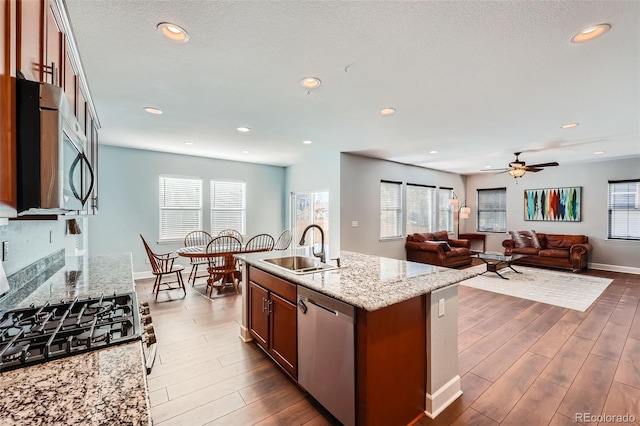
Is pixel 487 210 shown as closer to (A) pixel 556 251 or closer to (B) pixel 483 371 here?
(A) pixel 556 251

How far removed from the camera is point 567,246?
6.74m

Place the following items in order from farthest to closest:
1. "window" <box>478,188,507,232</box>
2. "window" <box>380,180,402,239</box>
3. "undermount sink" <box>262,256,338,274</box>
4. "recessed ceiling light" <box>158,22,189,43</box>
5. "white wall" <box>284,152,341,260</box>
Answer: "window" <box>478,188,507,232</box> → "window" <box>380,180,402,239</box> → "white wall" <box>284,152,341,260</box> → "undermount sink" <box>262,256,338,274</box> → "recessed ceiling light" <box>158,22,189,43</box>

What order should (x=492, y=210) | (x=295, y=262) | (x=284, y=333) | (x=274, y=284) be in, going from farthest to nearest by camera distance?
(x=492, y=210) < (x=295, y=262) < (x=274, y=284) < (x=284, y=333)

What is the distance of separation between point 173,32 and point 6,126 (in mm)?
1472

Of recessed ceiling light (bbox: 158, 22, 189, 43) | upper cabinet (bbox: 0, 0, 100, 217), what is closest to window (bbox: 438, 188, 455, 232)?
recessed ceiling light (bbox: 158, 22, 189, 43)

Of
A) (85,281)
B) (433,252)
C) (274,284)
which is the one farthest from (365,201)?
(85,281)

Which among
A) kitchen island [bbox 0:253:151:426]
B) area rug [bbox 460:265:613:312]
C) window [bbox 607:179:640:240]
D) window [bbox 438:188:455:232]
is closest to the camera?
kitchen island [bbox 0:253:151:426]

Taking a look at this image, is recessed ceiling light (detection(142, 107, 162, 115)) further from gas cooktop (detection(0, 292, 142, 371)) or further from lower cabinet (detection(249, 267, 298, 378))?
gas cooktop (detection(0, 292, 142, 371))

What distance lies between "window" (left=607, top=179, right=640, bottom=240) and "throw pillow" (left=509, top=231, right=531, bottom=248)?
1.62 m

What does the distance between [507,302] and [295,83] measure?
4.37 metres

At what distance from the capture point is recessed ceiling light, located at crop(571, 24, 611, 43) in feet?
6.05

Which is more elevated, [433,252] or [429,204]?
[429,204]

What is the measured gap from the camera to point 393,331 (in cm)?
174

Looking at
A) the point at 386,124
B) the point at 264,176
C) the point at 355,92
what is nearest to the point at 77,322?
the point at 355,92
